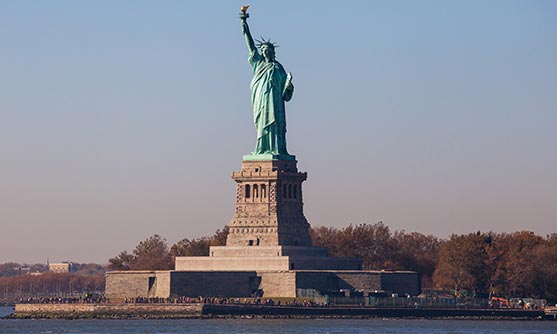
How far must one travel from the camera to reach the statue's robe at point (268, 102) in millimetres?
126438

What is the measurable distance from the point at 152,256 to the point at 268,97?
25217 mm

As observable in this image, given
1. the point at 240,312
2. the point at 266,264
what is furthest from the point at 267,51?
the point at 240,312

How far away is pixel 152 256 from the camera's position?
480 feet

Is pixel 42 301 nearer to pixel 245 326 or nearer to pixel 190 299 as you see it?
pixel 190 299

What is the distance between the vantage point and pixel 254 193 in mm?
125812

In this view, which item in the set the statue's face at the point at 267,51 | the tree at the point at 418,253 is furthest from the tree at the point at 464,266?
the statue's face at the point at 267,51

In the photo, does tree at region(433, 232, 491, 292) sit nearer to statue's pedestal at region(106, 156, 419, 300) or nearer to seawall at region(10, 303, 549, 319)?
statue's pedestal at region(106, 156, 419, 300)

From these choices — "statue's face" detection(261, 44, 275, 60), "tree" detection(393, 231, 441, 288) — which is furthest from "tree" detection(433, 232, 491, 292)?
"statue's face" detection(261, 44, 275, 60)

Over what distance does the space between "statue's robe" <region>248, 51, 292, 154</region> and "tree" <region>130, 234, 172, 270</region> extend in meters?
18.8

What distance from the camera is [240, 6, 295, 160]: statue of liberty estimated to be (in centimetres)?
12631

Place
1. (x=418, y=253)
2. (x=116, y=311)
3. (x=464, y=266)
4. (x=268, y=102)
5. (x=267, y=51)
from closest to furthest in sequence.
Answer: (x=116, y=311) → (x=267, y=51) → (x=268, y=102) → (x=464, y=266) → (x=418, y=253)

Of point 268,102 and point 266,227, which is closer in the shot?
point 266,227

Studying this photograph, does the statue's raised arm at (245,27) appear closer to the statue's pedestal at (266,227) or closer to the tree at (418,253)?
the statue's pedestal at (266,227)

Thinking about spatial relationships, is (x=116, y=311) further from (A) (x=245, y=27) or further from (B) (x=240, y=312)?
(A) (x=245, y=27)
